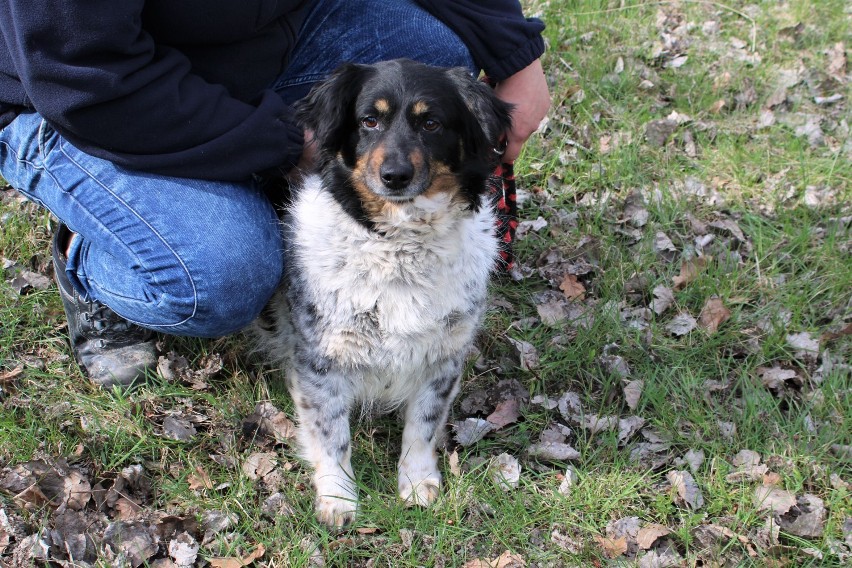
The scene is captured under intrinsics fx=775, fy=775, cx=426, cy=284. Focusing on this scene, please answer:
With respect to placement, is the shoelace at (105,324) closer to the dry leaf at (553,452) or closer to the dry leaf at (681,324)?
the dry leaf at (553,452)

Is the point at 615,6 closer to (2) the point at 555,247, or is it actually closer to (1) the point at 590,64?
(1) the point at 590,64

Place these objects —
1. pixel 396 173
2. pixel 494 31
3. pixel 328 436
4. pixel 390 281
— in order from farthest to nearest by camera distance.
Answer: pixel 494 31 → pixel 328 436 → pixel 390 281 → pixel 396 173

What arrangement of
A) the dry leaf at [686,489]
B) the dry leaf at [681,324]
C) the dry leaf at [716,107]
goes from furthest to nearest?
1. the dry leaf at [716,107]
2. the dry leaf at [681,324]
3. the dry leaf at [686,489]

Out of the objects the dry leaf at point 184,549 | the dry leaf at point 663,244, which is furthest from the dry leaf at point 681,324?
the dry leaf at point 184,549

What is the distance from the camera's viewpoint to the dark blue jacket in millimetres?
2170

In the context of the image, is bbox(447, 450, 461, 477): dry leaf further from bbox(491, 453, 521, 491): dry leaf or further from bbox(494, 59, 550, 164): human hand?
bbox(494, 59, 550, 164): human hand

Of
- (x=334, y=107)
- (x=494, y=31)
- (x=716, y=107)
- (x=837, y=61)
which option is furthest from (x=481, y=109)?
(x=837, y=61)

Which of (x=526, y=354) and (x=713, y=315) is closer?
(x=526, y=354)

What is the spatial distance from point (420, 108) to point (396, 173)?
0.81ft

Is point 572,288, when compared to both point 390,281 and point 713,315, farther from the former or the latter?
point 390,281

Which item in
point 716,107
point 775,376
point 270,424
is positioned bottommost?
point 270,424

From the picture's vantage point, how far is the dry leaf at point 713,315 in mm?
3180

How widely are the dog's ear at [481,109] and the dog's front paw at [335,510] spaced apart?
3.98ft

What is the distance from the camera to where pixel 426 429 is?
2660 millimetres
